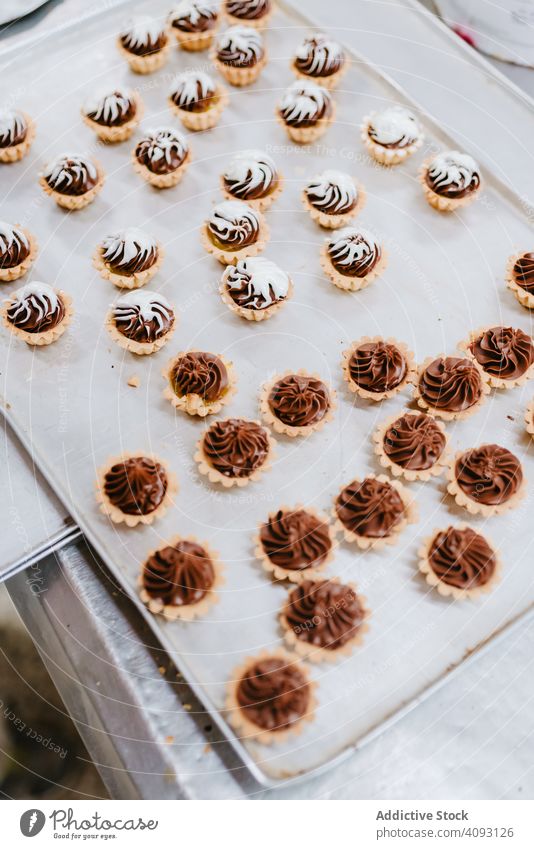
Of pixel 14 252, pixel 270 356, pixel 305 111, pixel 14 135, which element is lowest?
pixel 270 356

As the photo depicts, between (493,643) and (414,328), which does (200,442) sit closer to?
(414,328)

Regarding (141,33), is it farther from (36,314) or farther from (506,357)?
(506,357)

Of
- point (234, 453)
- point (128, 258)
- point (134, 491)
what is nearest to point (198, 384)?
point (234, 453)

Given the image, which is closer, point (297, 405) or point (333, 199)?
point (297, 405)

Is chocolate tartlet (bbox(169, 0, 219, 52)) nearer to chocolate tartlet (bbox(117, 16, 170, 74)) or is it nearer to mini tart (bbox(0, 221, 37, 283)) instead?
chocolate tartlet (bbox(117, 16, 170, 74))

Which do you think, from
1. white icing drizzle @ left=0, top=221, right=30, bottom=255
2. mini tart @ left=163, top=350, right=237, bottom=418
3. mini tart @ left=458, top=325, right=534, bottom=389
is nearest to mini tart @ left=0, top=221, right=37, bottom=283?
white icing drizzle @ left=0, top=221, right=30, bottom=255

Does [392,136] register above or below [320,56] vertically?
below

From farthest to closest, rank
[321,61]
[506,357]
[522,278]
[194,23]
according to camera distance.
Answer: [194,23]
[321,61]
[522,278]
[506,357]
